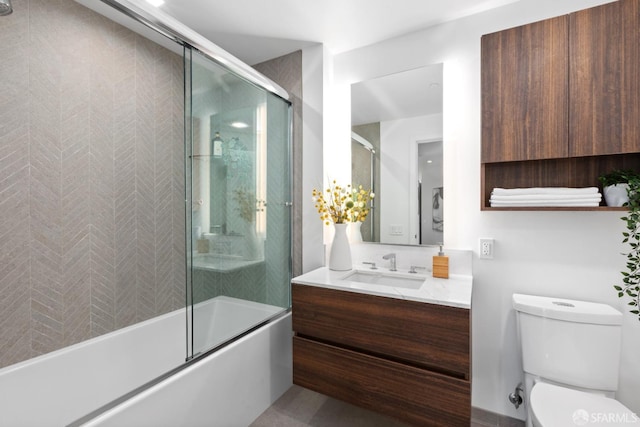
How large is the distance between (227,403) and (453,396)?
1.11 meters

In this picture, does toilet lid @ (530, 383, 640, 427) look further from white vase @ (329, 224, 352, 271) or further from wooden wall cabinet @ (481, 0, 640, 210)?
white vase @ (329, 224, 352, 271)

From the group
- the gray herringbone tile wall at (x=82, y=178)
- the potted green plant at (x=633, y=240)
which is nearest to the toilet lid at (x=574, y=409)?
the potted green plant at (x=633, y=240)

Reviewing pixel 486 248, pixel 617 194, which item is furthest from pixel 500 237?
pixel 617 194

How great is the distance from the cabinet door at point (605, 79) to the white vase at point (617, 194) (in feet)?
0.53

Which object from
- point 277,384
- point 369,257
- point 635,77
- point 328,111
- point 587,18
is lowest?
point 277,384

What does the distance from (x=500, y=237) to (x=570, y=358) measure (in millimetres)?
646

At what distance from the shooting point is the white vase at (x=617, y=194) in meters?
1.42

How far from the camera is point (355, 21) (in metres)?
1.91

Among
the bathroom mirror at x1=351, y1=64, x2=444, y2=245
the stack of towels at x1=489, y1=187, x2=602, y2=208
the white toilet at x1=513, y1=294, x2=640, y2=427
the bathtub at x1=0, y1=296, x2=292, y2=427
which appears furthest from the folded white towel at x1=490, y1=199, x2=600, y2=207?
the bathtub at x1=0, y1=296, x2=292, y2=427

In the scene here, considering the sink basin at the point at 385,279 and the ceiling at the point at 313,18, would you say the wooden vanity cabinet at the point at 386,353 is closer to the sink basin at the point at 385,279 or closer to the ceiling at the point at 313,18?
the sink basin at the point at 385,279

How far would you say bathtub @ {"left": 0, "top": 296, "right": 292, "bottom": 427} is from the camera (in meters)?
1.38

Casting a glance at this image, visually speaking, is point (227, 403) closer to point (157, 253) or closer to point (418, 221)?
point (157, 253)

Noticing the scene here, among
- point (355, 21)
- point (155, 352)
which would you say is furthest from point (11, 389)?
point (355, 21)

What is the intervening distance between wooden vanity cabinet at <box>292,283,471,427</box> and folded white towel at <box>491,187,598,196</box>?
705 mm
